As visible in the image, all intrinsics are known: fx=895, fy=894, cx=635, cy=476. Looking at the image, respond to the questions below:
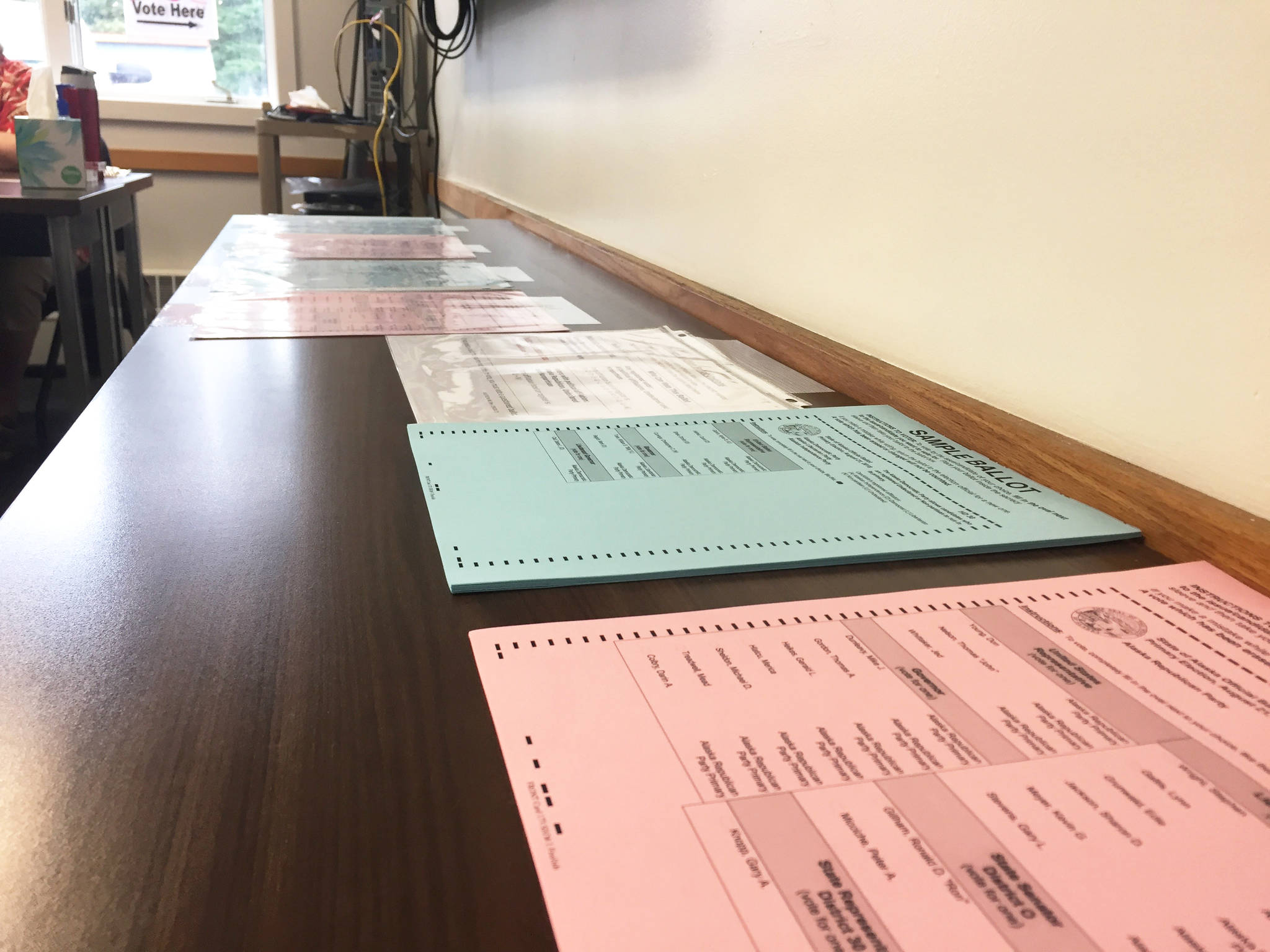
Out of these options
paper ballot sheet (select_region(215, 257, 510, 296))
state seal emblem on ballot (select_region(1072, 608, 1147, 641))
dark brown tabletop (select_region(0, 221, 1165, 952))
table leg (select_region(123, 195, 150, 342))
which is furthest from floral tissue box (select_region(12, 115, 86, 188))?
state seal emblem on ballot (select_region(1072, 608, 1147, 641))

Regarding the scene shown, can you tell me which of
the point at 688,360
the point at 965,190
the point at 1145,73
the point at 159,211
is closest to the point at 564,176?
the point at 688,360

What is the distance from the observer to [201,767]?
0.27 meters

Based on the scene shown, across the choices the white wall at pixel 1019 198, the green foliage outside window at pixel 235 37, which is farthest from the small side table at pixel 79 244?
the white wall at pixel 1019 198

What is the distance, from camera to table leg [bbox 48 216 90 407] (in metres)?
1.92

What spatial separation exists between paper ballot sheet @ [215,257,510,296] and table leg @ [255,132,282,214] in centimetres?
161

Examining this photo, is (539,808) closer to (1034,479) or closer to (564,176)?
(1034,479)

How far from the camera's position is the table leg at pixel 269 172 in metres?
2.68

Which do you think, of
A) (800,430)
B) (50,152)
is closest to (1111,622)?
(800,430)

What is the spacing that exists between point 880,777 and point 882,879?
4 cm

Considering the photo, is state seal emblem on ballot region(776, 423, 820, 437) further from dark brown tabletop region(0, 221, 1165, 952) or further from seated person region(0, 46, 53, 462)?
seated person region(0, 46, 53, 462)

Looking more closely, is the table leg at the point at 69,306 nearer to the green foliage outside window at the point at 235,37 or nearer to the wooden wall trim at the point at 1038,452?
the wooden wall trim at the point at 1038,452

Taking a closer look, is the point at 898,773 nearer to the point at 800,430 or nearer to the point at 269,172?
the point at 800,430

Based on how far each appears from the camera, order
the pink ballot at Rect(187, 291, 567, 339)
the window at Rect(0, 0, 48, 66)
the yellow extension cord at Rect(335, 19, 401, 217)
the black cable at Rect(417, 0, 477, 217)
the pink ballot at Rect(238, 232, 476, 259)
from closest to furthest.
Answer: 1. the pink ballot at Rect(187, 291, 567, 339)
2. the pink ballot at Rect(238, 232, 476, 259)
3. the black cable at Rect(417, 0, 477, 217)
4. the yellow extension cord at Rect(335, 19, 401, 217)
5. the window at Rect(0, 0, 48, 66)

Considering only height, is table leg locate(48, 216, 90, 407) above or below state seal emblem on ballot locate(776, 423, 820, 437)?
below
